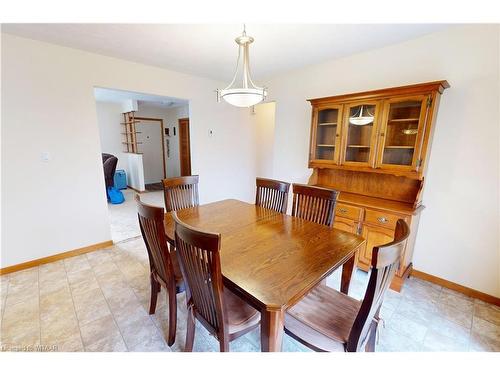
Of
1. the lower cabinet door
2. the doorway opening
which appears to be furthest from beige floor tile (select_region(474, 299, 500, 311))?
the doorway opening

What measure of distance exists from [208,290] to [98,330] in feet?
3.88

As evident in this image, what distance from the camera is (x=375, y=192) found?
2496 millimetres

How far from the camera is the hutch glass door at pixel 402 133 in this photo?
195 cm

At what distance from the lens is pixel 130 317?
5.71ft

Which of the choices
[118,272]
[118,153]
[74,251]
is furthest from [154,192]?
[118,272]

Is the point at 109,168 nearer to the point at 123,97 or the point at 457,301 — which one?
the point at 123,97

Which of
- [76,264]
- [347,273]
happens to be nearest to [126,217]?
[76,264]

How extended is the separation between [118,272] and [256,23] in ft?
8.80

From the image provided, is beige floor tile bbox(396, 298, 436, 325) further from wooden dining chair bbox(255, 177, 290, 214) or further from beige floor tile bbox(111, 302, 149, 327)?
beige floor tile bbox(111, 302, 149, 327)

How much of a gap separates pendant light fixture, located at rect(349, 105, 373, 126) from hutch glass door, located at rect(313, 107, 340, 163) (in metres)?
0.19

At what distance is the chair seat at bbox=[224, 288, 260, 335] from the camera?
1.15 m

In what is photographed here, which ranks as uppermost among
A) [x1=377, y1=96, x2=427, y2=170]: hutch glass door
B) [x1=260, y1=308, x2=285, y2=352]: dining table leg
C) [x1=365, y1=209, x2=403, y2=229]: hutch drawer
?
[x1=377, y1=96, x2=427, y2=170]: hutch glass door

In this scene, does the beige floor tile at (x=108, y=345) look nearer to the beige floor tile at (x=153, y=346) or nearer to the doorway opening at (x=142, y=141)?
the beige floor tile at (x=153, y=346)
